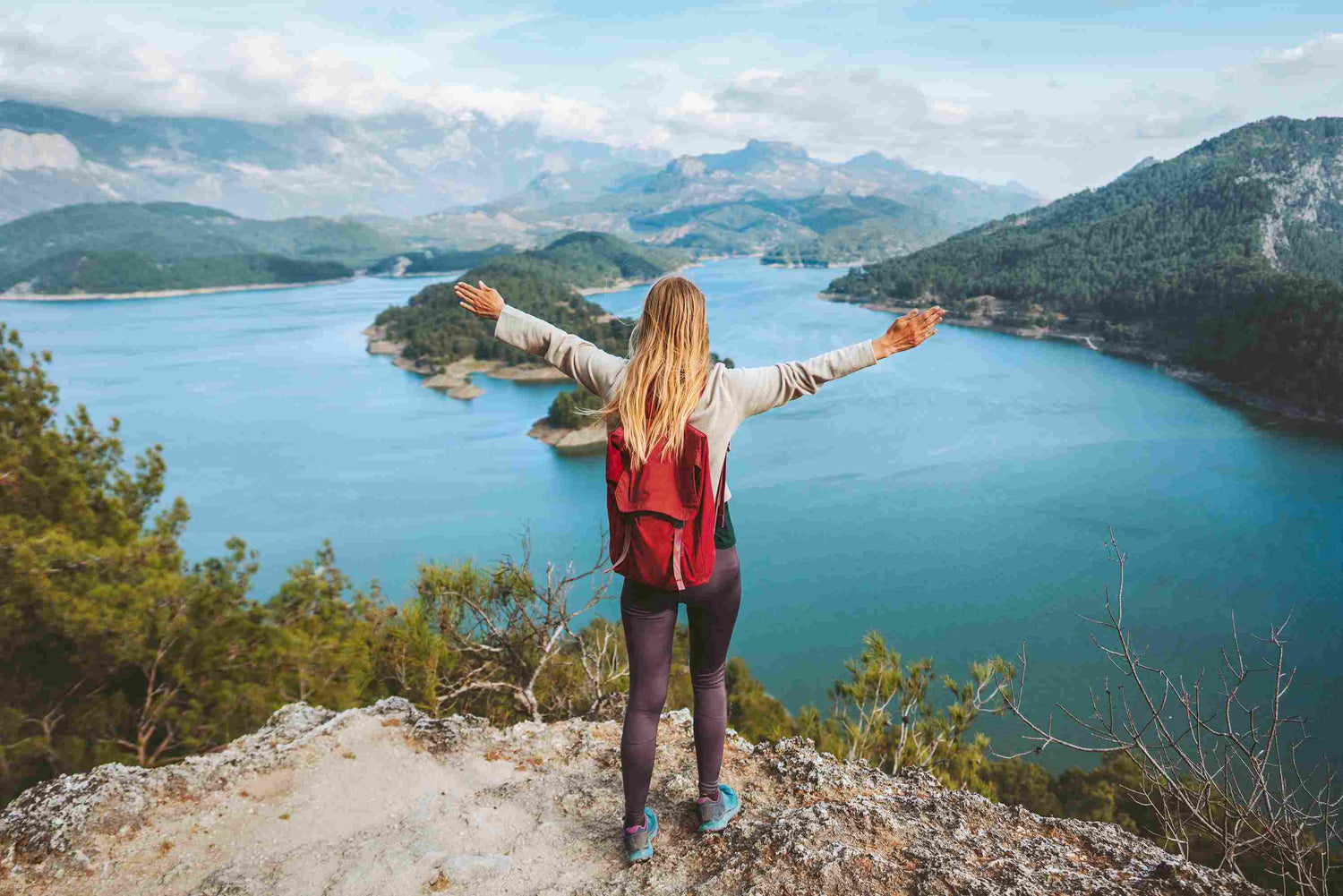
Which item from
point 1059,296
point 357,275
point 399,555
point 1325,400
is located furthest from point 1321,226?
point 357,275

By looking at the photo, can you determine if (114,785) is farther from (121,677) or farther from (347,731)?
(121,677)

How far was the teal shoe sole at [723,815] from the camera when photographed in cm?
175

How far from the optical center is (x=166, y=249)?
341ft

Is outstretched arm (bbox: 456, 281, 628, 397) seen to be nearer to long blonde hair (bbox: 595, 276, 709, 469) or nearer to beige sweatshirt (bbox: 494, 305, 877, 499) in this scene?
beige sweatshirt (bbox: 494, 305, 877, 499)

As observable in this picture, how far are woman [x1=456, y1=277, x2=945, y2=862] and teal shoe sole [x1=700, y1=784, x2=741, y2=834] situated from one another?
158 mm

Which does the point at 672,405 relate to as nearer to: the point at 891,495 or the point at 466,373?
the point at 891,495

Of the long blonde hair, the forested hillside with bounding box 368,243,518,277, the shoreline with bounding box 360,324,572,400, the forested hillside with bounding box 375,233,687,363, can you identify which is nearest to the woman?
the long blonde hair

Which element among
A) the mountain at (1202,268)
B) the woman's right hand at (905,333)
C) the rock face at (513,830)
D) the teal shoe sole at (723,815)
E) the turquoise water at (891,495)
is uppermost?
the mountain at (1202,268)

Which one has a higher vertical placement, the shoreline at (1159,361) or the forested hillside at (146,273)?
the forested hillside at (146,273)

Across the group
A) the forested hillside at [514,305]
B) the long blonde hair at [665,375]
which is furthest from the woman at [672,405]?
the forested hillside at [514,305]

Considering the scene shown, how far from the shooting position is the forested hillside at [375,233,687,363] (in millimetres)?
41969

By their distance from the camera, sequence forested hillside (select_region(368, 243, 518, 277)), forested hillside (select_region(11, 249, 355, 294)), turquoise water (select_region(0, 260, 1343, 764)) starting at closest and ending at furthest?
1. turquoise water (select_region(0, 260, 1343, 764))
2. forested hillside (select_region(11, 249, 355, 294))
3. forested hillside (select_region(368, 243, 518, 277))

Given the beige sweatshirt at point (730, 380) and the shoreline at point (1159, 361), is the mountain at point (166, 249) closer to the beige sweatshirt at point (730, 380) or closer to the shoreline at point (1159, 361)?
the shoreline at point (1159, 361)

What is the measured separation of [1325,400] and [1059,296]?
866 inches
